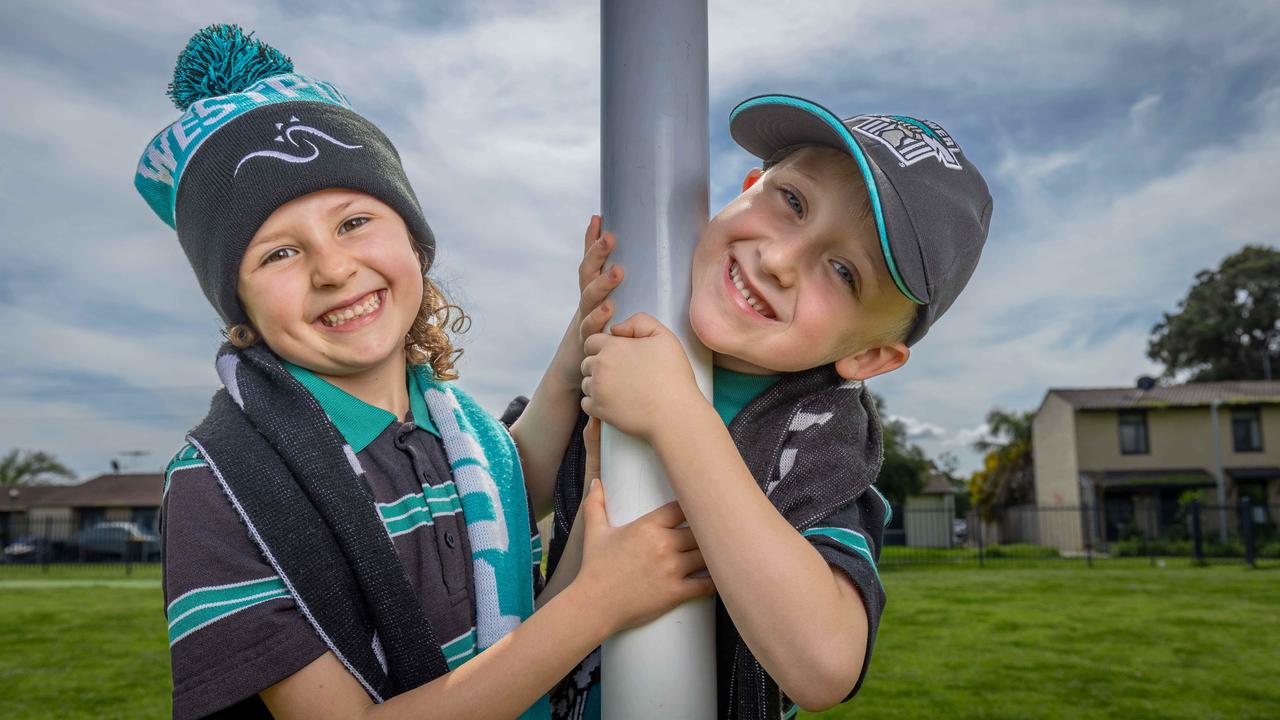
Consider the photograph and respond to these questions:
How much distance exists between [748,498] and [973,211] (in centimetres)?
55

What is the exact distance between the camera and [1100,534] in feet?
89.4

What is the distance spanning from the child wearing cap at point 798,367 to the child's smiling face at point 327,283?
0.47 meters

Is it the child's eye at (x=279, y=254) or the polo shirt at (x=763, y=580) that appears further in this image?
the child's eye at (x=279, y=254)

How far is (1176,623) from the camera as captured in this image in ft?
29.9

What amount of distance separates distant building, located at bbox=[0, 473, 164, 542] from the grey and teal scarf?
42575 millimetres

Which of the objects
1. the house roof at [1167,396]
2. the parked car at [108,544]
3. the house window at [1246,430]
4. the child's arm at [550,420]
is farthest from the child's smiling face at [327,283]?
the house window at [1246,430]

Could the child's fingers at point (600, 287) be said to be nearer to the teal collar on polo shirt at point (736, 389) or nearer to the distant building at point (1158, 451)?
the teal collar on polo shirt at point (736, 389)

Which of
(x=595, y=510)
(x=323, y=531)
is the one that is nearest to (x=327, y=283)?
(x=323, y=531)

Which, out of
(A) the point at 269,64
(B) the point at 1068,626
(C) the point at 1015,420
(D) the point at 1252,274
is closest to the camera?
(A) the point at 269,64

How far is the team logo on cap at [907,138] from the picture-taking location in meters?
1.32

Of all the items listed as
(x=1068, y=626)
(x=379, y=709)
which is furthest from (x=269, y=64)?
(x=1068, y=626)

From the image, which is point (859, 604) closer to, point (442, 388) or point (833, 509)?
point (833, 509)

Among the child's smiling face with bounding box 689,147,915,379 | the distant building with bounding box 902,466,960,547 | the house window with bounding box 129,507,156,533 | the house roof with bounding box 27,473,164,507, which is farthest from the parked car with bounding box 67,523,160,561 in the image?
the child's smiling face with bounding box 689,147,915,379

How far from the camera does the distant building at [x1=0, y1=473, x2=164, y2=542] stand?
40.9 m
